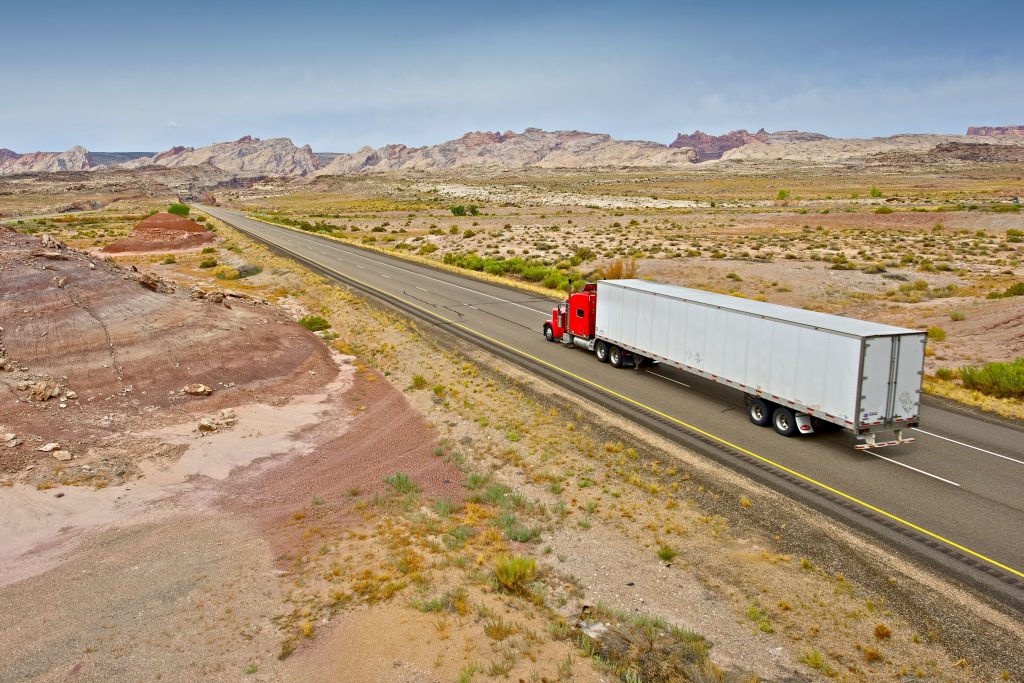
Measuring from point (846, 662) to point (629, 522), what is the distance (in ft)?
17.1

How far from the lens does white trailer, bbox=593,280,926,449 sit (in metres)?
16.2

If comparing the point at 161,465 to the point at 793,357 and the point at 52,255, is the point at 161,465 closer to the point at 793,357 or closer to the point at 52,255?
the point at 793,357

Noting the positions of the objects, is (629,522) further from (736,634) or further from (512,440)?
(512,440)

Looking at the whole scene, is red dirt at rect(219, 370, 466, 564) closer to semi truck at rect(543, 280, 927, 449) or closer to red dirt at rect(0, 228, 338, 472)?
red dirt at rect(0, 228, 338, 472)

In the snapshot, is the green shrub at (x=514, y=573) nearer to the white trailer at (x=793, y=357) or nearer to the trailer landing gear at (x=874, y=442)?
the white trailer at (x=793, y=357)

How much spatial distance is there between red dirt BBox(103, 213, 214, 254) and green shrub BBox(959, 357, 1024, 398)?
8094 cm

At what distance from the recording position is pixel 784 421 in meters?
18.6

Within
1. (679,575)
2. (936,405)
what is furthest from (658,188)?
(679,575)

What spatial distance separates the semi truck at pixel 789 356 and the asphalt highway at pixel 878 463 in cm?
80

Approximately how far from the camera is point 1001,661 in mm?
9648

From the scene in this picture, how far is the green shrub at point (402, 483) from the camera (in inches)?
628

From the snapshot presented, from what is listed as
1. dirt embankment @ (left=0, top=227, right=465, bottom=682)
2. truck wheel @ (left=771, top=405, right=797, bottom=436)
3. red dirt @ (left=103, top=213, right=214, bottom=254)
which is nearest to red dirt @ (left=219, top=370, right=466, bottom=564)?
dirt embankment @ (left=0, top=227, right=465, bottom=682)

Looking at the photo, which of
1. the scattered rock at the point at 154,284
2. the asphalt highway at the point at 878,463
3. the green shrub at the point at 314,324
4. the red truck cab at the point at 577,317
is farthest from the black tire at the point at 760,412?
the scattered rock at the point at 154,284

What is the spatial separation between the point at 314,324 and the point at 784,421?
25.7 meters
